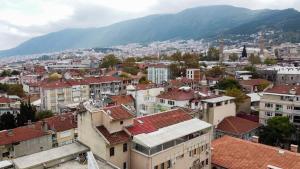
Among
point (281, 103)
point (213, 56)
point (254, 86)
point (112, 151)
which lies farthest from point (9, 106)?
point (213, 56)

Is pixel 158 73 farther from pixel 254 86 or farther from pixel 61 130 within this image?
pixel 61 130

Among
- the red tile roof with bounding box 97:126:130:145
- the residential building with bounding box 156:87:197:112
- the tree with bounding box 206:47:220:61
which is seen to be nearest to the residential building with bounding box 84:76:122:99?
the residential building with bounding box 156:87:197:112

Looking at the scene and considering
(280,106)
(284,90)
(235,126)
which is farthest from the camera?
(284,90)

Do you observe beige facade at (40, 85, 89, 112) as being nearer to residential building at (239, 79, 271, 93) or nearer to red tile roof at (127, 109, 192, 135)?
residential building at (239, 79, 271, 93)

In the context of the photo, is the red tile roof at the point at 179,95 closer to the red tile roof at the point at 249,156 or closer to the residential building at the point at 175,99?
the residential building at the point at 175,99

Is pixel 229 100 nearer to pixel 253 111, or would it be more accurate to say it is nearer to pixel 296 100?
pixel 296 100

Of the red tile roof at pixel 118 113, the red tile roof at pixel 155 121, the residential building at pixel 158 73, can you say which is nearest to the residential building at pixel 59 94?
the residential building at pixel 158 73

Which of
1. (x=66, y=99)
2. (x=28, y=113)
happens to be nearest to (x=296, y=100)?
(x=28, y=113)
